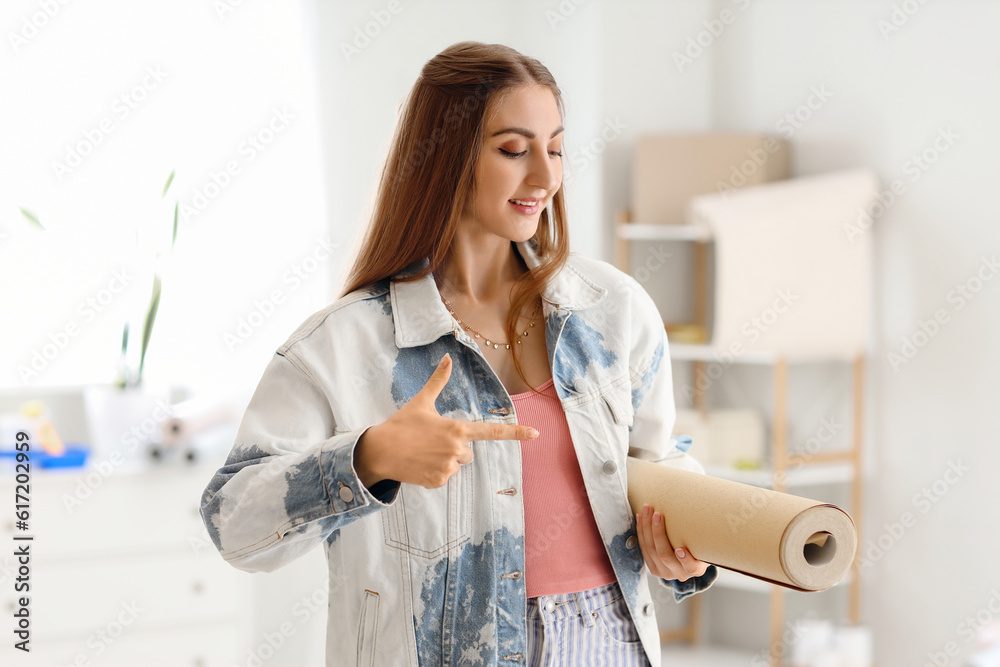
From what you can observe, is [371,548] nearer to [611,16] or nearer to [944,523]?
[944,523]

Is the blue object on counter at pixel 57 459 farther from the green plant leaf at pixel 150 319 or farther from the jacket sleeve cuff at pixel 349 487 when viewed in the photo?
the jacket sleeve cuff at pixel 349 487

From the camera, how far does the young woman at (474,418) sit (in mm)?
994

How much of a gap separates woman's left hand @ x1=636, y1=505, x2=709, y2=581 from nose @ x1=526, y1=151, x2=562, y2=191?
0.40m

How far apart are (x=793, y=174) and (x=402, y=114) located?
2.17 m

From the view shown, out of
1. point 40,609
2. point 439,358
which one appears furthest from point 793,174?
point 40,609

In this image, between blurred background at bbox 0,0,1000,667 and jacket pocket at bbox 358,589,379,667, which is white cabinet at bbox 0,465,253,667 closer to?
blurred background at bbox 0,0,1000,667

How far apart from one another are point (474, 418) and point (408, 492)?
11cm

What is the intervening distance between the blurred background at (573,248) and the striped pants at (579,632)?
1.62 meters

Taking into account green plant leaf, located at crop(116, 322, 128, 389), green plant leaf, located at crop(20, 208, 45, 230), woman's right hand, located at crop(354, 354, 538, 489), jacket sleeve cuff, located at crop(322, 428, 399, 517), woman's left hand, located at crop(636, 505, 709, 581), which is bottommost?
green plant leaf, located at crop(116, 322, 128, 389)

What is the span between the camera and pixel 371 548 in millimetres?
1018

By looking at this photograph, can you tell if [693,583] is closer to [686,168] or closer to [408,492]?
[408,492]

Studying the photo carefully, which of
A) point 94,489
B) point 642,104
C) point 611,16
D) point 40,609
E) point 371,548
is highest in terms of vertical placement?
point 611,16

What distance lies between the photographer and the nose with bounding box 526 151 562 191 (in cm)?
106

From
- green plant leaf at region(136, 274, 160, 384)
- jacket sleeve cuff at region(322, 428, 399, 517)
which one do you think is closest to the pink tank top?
jacket sleeve cuff at region(322, 428, 399, 517)
